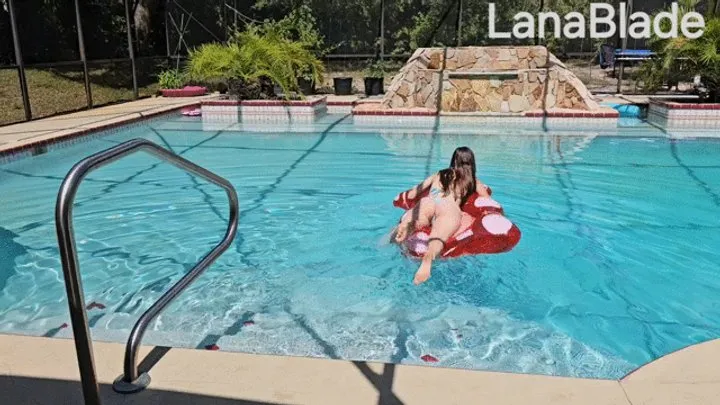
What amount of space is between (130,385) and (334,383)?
711mm

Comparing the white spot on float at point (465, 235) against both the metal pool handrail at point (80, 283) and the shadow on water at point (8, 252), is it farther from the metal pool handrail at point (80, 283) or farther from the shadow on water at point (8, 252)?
the shadow on water at point (8, 252)

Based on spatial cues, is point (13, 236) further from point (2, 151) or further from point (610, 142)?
point (610, 142)

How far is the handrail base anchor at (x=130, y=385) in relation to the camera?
2.16 metres

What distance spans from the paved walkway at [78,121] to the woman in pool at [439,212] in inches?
233

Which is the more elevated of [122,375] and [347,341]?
[122,375]

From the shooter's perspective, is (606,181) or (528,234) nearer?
(528,234)

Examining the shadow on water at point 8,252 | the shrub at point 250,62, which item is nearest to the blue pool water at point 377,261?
the shadow on water at point 8,252

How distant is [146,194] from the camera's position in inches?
267

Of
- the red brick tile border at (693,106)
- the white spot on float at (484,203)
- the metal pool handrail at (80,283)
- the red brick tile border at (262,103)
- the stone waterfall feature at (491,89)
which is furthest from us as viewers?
the red brick tile border at (262,103)

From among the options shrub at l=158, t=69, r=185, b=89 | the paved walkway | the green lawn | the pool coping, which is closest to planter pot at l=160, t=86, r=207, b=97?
shrub at l=158, t=69, r=185, b=89

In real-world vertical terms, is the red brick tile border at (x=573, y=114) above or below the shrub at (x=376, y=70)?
below

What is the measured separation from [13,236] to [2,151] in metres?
3.03

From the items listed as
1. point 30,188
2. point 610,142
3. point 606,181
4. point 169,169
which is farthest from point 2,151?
point 610,142

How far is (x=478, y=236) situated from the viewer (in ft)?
14.6
